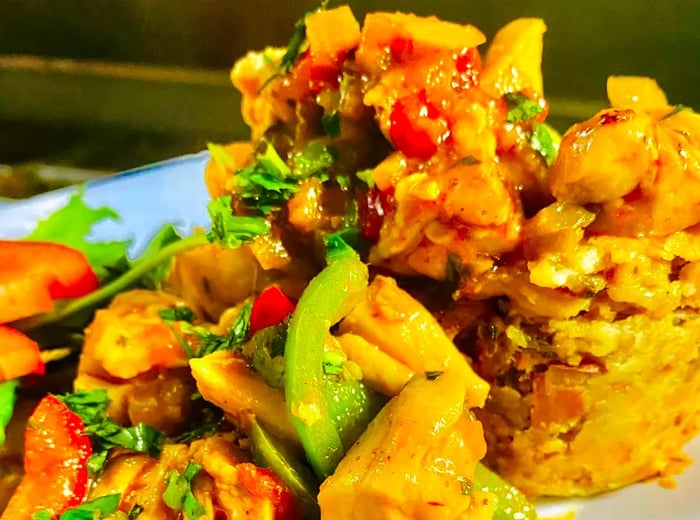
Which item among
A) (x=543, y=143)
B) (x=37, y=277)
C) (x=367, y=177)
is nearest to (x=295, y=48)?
(x=367, y=177)

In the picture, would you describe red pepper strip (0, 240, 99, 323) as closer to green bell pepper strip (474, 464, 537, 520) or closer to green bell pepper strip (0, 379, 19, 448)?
green bell pepper strip (0, 379, 19, 448)

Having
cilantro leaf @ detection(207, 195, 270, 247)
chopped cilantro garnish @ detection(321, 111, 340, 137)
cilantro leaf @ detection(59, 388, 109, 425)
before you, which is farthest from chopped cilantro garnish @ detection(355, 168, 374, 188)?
cilantro leaf @ detection(59, 388, 109, 425)

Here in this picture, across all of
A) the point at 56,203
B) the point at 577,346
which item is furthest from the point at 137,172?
the point at 577,346

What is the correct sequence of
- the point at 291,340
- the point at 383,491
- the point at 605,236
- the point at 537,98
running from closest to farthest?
1. the point at 383,491
2. the point at 291,340
3. the point at 605,236
4. the point at 537,98

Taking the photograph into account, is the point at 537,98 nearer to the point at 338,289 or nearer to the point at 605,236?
the point at 605,236

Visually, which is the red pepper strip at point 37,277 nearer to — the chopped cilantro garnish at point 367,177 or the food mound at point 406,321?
the food mound at point 406,321
